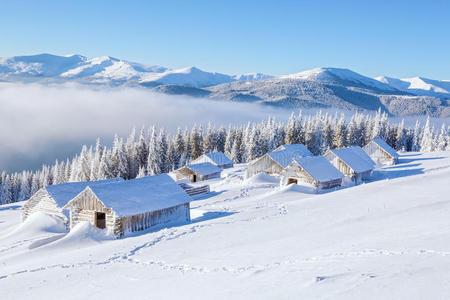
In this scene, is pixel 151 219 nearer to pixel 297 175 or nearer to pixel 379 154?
pixel 297 175

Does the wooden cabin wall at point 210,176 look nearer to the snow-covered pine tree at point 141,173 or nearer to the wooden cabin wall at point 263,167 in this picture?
the wooden cabin wall at point 263,167

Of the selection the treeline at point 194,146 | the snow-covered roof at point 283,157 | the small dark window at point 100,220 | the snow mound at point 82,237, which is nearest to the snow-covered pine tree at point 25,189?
the treeline at point 194,146

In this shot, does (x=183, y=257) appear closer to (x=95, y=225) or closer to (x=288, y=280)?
(x=288, y=280)

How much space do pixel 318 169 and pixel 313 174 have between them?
1.89 meters

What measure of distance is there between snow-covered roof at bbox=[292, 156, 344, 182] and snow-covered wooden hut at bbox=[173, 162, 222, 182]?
928 inches

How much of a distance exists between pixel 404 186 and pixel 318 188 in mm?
9560

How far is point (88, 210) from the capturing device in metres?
29.0

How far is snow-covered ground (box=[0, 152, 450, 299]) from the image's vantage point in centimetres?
1154

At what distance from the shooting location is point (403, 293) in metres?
9.75

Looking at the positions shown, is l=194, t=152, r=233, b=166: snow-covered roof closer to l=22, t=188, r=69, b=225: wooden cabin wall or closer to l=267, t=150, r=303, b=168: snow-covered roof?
l=267, t=150, r=303, b=168: snow-covered roof

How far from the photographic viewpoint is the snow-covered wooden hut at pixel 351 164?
159ft

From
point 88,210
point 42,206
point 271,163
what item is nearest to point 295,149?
point 271,163

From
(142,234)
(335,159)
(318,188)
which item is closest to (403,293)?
(142,234)

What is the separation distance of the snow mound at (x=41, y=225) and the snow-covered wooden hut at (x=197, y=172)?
31.6 meters
